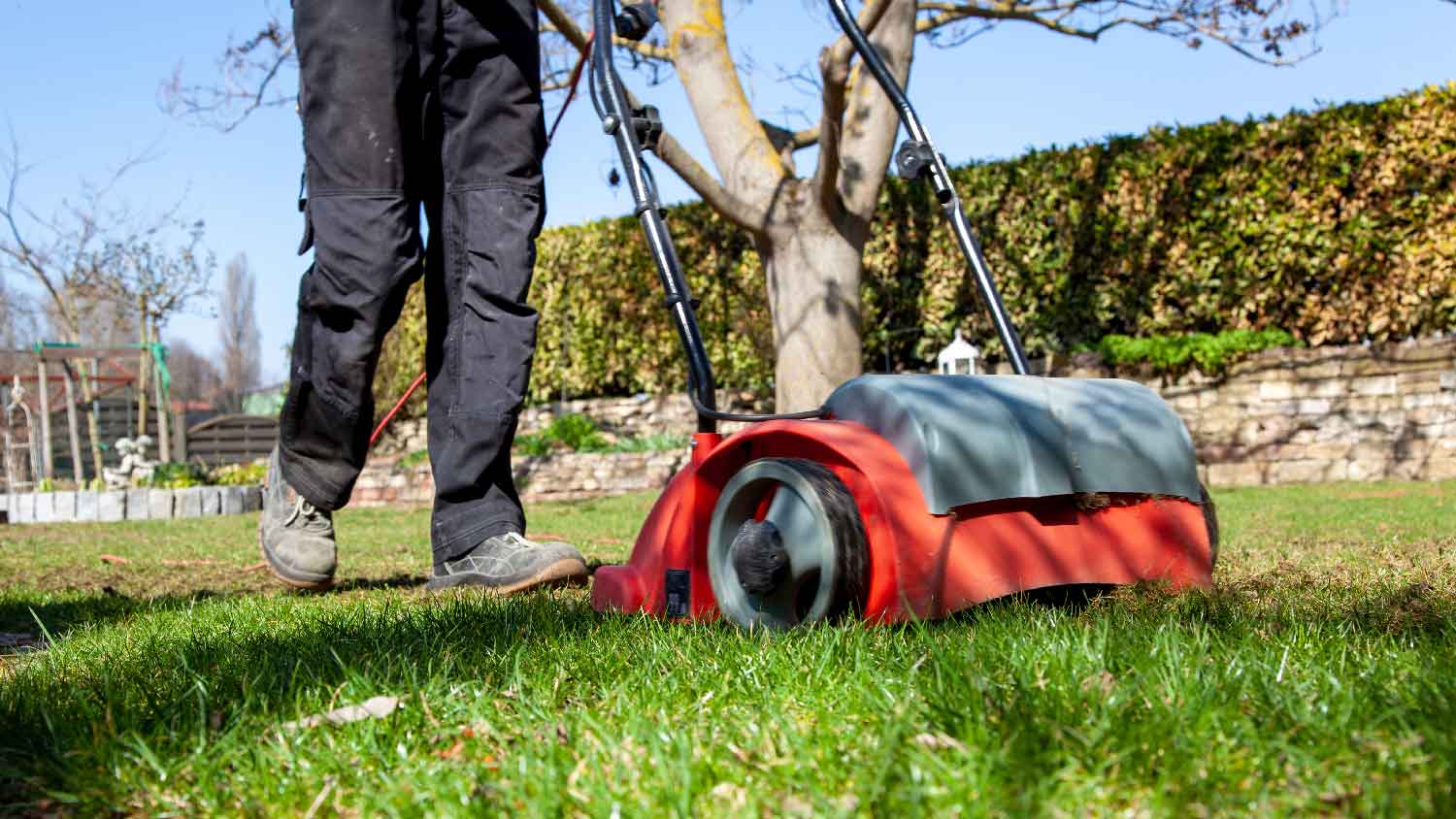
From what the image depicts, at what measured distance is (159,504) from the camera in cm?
1162

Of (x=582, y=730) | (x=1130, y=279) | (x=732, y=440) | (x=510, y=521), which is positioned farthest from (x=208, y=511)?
(x=582, y=730)

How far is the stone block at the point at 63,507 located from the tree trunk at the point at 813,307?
7.94 m

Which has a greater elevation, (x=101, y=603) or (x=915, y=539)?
(x=915, y=539)

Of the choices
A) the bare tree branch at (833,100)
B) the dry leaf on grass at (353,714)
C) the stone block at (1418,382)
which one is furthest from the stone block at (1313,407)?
the dry leaf on grass at (353,714)

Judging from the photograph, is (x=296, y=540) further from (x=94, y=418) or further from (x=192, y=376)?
(x=192, y=376)

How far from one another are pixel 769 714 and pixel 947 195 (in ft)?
6.14

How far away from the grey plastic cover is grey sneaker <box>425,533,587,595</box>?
105 cm

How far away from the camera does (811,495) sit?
6.74 ft

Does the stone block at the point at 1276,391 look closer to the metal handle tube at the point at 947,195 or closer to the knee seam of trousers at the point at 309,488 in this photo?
the metal handle tube at the point at 947,195

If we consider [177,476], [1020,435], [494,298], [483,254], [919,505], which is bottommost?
[177,476]

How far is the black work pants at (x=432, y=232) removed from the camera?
10.1 ft

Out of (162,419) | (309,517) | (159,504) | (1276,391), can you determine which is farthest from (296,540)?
(162,419)

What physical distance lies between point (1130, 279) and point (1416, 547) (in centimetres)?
665

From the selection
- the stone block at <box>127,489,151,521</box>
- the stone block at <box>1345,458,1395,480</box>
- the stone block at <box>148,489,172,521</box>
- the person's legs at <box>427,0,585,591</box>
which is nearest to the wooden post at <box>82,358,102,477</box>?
the stone block at <box>127,489,151,521</box>
